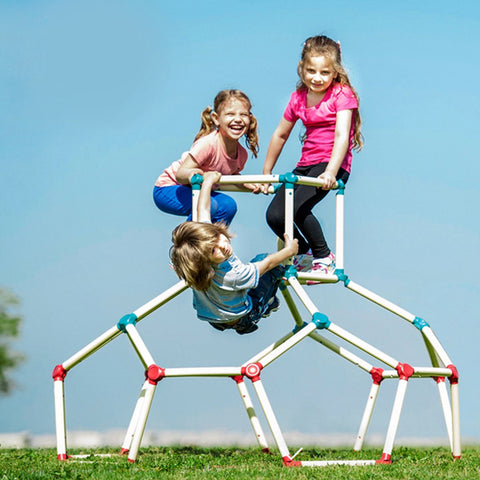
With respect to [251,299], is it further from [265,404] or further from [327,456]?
[327,456]

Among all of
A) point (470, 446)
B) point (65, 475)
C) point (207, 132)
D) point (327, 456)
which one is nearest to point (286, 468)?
point (327, 456)

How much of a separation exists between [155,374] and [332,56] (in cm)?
260

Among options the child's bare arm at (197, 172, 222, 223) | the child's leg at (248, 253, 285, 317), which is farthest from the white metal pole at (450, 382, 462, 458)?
the child's bare arm at (197, 172, 222, 223)

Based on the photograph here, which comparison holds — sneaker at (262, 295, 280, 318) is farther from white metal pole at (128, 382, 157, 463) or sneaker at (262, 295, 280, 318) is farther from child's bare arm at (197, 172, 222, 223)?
white metal pole at (128, 382, 157, 463)

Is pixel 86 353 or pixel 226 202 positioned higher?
pixel 226 202

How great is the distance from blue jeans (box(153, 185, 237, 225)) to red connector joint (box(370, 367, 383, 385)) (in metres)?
1.46

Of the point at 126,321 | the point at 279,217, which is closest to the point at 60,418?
the point at 126,321

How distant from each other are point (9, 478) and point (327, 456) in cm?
221

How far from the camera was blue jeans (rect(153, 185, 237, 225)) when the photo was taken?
18.3 ft

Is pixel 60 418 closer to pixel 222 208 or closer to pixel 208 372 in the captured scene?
pixel 208 372

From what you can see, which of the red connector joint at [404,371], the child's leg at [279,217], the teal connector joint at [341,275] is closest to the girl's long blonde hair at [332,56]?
the child's leg at [279,217]

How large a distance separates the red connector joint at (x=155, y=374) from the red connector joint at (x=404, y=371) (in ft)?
5.00

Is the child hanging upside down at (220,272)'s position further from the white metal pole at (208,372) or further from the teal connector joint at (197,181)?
the white metal pole at (208,372)

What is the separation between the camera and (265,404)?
4684mm
